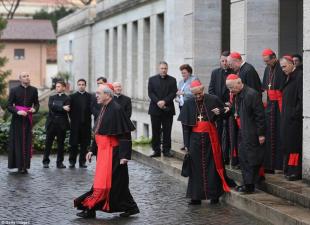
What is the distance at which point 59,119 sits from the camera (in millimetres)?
17797

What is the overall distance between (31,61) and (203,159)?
6917 cm

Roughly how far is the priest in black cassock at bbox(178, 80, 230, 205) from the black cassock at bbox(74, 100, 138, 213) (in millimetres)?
1315

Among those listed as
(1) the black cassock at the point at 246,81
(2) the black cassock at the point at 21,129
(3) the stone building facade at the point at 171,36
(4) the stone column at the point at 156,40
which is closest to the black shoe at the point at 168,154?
(3) the stone building facade at the point at 171,36

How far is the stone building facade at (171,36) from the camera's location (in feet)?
52.1

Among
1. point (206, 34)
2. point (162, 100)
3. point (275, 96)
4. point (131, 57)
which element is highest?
point (206, 34)

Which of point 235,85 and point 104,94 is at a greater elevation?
point 235,85

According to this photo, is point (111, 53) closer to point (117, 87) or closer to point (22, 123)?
point (22, 123)

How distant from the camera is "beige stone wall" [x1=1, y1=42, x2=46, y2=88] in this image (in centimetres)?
8056

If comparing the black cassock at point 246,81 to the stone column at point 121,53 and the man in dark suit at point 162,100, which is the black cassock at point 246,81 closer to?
the man in dark suit at point 162,100

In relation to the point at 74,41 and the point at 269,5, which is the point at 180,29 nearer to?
the point at 269,5

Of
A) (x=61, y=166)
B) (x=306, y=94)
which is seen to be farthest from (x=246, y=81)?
(x=61, y=166)

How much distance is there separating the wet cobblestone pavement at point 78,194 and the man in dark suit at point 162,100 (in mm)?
841

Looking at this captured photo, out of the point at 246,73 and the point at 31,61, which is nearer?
the point at 246,73

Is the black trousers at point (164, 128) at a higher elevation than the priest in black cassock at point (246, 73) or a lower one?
lower
